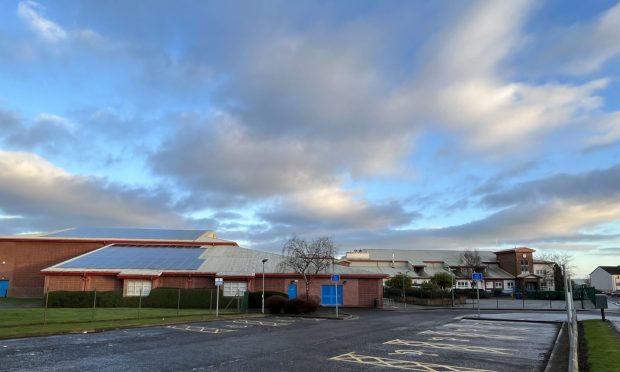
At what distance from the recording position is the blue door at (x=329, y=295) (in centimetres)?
4508

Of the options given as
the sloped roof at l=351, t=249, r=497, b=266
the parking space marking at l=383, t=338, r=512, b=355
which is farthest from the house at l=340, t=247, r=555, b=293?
the parking space marking at l=383, t=338, r=512, b=355

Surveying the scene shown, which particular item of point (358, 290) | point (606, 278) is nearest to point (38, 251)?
point (358, 290)

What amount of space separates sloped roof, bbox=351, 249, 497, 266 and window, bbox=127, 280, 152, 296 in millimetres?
66638

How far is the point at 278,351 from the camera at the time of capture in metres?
14.2

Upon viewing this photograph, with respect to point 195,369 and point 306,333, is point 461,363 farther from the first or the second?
point 306,333

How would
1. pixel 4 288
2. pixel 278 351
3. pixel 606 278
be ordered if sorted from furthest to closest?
pixel 606 278 → pixel 4 288 → pixel 278 351

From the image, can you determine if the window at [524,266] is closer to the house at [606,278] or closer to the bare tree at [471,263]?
the bare tree at [471,263]

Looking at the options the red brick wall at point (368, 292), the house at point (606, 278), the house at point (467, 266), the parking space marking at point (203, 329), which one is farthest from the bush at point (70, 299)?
the house at point (606, 278)

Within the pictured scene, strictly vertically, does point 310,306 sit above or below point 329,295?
below

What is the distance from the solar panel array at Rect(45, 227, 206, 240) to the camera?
184 feet

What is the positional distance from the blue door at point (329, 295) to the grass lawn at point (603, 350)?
1123 inches

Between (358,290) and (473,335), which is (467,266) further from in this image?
(473,335)

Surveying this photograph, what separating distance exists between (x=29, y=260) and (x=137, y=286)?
18.6 metres

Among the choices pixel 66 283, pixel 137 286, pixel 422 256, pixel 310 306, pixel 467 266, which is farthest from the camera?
pixel 422 256
